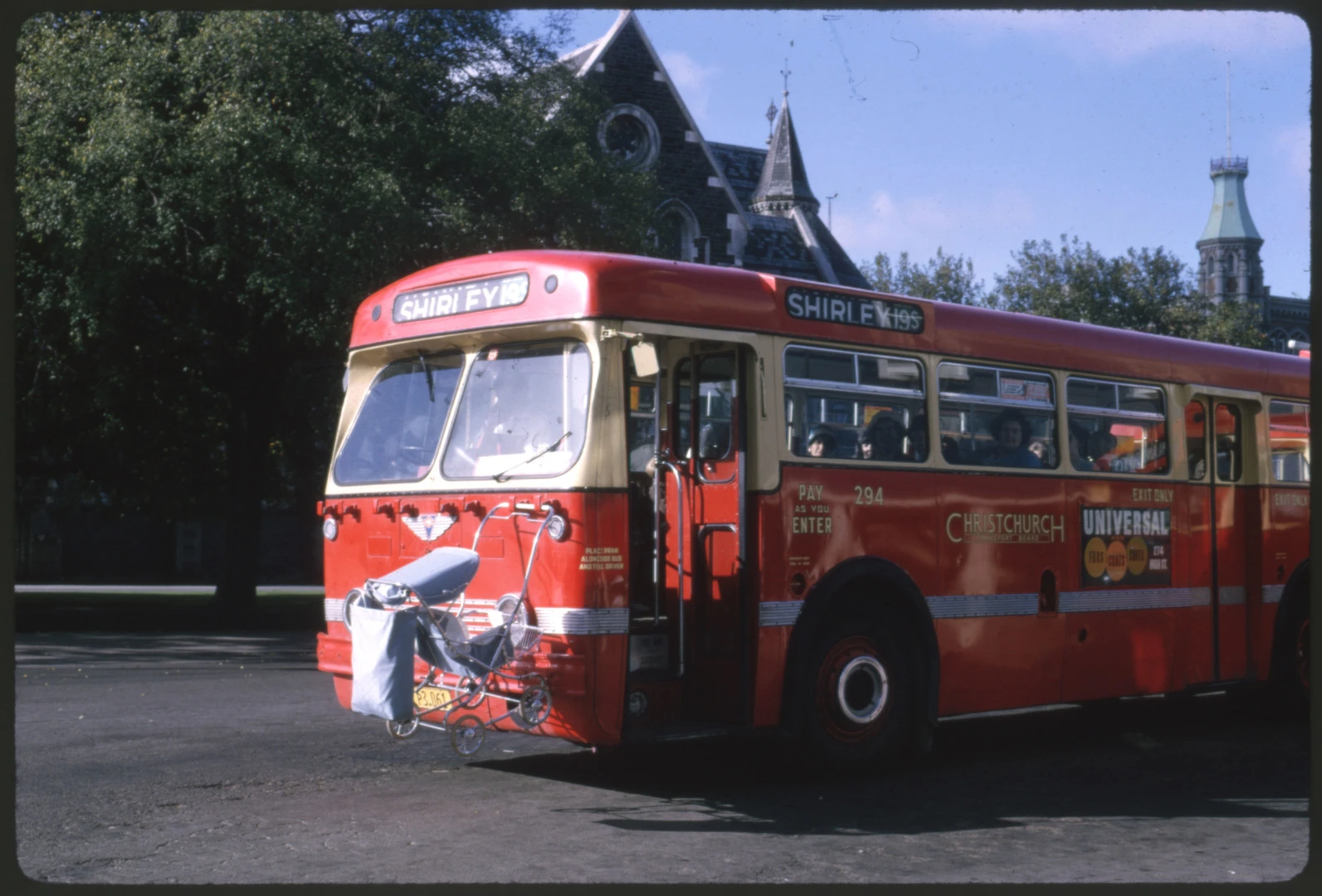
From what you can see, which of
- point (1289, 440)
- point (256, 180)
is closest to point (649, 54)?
point (256, 180)

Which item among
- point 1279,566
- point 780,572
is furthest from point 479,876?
point 1279,566

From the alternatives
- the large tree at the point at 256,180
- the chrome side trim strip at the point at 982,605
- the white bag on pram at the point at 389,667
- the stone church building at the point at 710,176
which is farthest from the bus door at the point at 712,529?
the stone church building at the point at 710,176

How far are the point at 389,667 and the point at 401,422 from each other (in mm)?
2102

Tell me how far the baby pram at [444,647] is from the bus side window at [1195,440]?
236 inches

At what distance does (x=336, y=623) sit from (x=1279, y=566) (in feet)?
25.5

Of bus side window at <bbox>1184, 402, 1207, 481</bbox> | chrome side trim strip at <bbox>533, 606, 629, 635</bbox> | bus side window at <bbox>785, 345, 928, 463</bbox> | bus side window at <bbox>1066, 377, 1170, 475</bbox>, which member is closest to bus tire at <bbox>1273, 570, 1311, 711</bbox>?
bus side window at <bbox>1184, 402, 1207, 481</bbox>

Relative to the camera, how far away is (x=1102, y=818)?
8016mm

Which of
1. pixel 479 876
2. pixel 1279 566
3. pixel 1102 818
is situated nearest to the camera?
pixel 479 876

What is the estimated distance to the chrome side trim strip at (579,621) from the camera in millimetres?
7965

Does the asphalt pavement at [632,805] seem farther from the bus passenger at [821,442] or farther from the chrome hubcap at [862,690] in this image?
the bus passenger at [821,442]

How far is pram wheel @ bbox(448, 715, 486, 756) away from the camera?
25.7 ft

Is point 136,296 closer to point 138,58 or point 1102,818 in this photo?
point 138,58

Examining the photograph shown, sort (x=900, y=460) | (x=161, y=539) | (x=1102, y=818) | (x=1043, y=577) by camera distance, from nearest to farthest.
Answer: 1. (x=1102, y=818)
2. (x=900, y=460)
3. (x=1043, y=577)
4. (x=161, y=539)

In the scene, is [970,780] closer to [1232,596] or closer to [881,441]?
[881,441]
